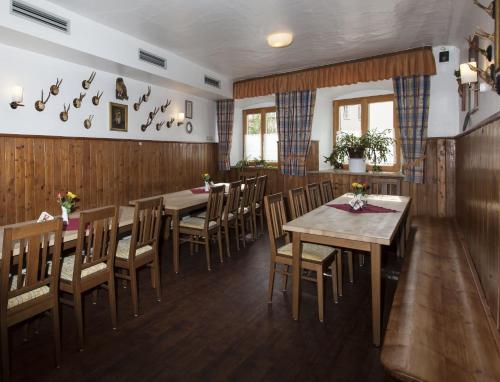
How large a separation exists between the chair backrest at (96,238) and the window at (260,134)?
4870 millimetres

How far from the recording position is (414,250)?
2924mm

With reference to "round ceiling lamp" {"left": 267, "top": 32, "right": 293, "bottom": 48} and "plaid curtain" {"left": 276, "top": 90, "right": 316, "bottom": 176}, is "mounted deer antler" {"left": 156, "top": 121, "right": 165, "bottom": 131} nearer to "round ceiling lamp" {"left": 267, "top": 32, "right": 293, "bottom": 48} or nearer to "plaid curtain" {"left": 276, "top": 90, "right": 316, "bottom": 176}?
"plaid curtain" {"left": 276, "top": 90, "right": 316, "bottom": 176}

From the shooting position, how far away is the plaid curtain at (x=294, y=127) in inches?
219

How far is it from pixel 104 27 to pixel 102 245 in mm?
2715

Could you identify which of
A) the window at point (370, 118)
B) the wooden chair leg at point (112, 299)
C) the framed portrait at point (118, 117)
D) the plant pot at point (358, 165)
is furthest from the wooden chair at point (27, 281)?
the window at point (370, 118)

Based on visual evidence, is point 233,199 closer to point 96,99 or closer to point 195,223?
point 195,223

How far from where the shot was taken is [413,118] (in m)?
4.58

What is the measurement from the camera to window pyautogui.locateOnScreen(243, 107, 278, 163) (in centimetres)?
683

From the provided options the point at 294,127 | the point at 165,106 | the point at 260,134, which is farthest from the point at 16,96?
the point at 260,134

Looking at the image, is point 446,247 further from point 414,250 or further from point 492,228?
point 492,228

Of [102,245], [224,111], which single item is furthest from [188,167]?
[102,245]

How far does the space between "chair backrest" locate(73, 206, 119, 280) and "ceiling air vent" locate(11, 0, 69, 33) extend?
2.15 meters

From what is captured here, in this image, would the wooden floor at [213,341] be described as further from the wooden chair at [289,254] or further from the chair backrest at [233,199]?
the chair backrest at [233,199]

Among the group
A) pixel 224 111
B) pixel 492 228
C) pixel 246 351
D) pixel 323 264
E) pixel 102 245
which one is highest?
pixel 224 111
